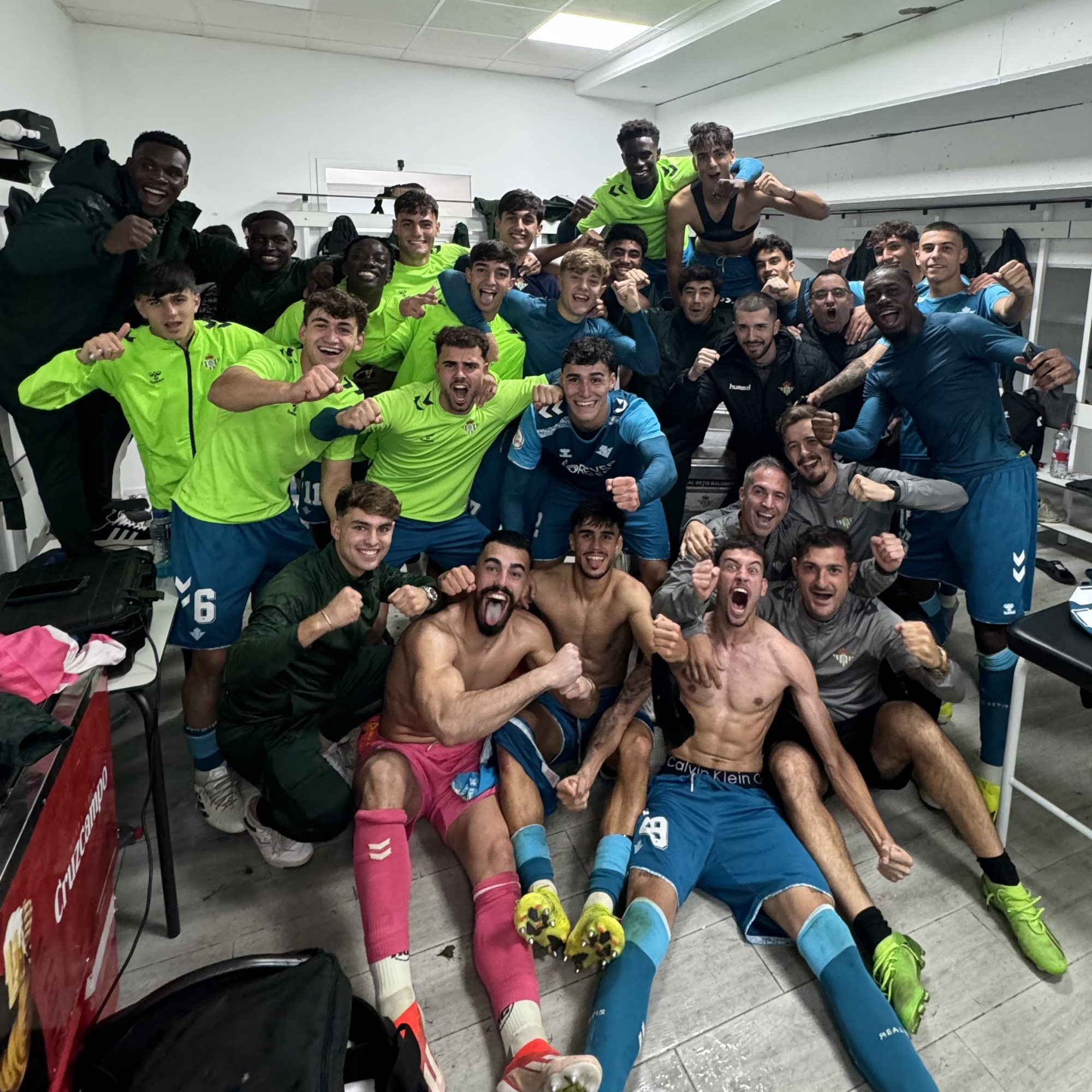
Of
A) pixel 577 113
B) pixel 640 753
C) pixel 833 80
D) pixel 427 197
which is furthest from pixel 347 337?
pixel 577 113

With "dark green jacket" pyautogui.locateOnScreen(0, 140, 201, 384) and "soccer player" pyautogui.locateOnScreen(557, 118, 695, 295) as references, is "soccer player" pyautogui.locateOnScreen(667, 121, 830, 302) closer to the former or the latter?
"soccer player" pyautogui.locateOnScreen(557, 118, 695, 295)

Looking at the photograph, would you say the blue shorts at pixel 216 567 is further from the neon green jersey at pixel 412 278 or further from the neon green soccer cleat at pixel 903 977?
the neon green soccer cleat at pixel 903 977

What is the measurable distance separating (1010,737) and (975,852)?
353mm

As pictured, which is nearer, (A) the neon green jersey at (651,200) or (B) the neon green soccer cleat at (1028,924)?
(B) the neon green soccer cleat at (1028,924)

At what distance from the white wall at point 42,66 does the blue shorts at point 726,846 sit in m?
4.00

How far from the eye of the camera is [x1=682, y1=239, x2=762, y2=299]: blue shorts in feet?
12.6

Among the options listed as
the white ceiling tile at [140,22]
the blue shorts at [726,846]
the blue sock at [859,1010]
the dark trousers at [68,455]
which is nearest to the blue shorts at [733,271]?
the blue shorts at [726,846]

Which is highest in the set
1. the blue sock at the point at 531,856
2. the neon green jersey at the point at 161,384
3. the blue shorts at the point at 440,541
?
the neon green jersey at the point at 161,384

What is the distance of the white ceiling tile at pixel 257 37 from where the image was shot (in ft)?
18.3

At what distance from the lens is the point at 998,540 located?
281 cm

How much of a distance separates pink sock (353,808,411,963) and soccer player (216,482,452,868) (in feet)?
0.62

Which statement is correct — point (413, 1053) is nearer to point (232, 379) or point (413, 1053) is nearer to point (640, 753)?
point (640, 753)

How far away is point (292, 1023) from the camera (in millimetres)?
1265

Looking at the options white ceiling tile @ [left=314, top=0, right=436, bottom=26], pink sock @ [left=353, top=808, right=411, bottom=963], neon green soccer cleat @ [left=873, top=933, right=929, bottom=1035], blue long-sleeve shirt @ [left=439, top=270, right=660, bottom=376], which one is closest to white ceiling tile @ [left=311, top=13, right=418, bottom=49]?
white ceiling tile @ [left=314, top=0, right=436, bottom=26]
